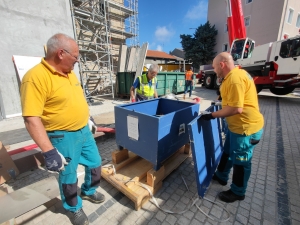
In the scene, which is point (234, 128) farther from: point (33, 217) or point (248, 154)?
point (33, 217)

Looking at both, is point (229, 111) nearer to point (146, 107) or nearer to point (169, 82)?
point (146, 107)

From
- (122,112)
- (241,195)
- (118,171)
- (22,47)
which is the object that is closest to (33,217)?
(118,171)

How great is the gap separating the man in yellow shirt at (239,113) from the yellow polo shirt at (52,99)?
1517 millimetres

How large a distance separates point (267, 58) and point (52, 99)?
33.3ft

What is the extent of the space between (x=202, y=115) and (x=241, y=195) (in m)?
1.16

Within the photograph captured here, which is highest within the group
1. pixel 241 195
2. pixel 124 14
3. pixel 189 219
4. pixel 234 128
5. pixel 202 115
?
pixel 124 14

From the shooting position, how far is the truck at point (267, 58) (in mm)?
6902

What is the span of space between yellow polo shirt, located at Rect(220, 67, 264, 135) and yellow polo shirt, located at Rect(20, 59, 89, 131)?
63.6 inches

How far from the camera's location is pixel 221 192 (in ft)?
6.68

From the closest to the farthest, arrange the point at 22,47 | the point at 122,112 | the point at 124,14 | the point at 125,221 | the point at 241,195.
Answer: the point at 125,221, the point at 241,195, the point at 122,112, the point at 22,47, the point at 124,14

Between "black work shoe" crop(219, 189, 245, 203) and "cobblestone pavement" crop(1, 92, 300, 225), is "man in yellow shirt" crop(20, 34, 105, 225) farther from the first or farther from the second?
"black work shoe" crop(219, 189, 245, 203)

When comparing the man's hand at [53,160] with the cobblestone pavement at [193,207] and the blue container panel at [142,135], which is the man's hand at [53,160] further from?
the blue container panel at [142,135]

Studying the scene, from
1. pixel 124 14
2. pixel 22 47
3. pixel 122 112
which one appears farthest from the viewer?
pixel 124 14

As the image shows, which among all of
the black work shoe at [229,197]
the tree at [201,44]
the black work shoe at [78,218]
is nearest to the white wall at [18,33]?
the black work shoe at [78,218]
